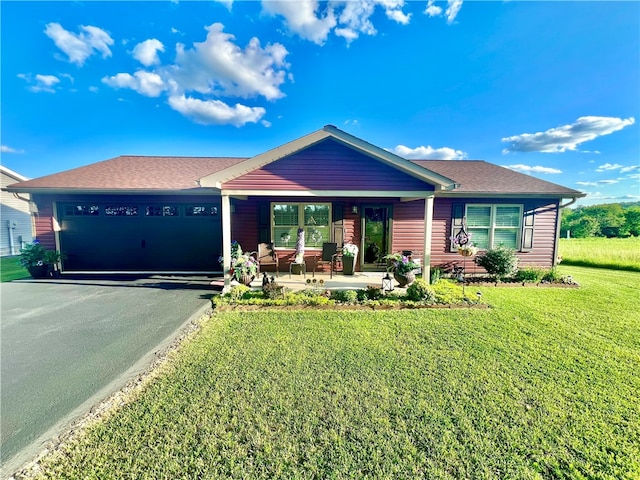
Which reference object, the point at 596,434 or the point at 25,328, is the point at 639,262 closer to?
the point at 596,434

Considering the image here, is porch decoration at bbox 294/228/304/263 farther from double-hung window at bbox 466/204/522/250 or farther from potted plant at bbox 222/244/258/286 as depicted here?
double-hung window at bbox 466/204/522/250

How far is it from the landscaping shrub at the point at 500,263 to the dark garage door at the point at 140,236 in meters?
8.46

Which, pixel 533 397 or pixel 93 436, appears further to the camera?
pixel 533 397

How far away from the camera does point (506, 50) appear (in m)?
10.7

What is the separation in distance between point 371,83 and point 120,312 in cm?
1287

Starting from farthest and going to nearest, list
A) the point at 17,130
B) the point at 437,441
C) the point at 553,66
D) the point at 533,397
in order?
the point at 17,130
the point at 553,66
the point at 533,397
the point at 437,441

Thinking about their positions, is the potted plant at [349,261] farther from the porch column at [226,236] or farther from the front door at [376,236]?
the porch column at [226,236]

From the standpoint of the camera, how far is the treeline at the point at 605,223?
2746 centimetres

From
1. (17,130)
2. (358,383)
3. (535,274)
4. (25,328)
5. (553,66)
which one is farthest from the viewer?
(17,130)

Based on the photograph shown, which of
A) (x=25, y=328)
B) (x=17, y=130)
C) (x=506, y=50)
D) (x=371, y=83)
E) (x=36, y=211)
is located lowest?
(x=25, y=328)

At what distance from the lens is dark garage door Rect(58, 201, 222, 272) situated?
26.7ft

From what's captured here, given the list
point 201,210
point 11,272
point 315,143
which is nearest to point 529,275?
point 315,143

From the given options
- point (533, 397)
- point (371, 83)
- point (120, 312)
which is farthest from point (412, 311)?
point (371, 83)

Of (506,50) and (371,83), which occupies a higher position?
(506,50)
